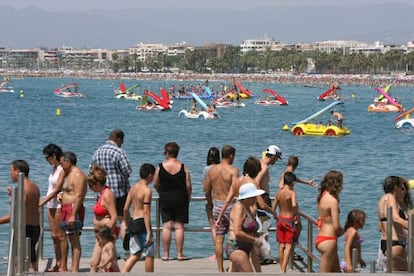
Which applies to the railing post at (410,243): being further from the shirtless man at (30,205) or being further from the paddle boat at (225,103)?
the paddle boat at (225,103)

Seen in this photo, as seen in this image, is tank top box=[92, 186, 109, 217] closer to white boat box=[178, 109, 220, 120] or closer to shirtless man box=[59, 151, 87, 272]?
shirtless man box=[59, 151, 87, 272]

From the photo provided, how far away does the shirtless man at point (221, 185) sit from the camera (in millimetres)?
12062

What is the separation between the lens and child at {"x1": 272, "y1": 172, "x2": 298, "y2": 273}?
12.1 m

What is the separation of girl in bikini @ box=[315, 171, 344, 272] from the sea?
123 inches

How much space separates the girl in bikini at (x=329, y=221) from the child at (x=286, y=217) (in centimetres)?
140

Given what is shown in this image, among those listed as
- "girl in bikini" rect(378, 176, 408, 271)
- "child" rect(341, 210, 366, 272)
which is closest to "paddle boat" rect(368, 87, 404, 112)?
"girl in bikini" rect(378, 176, 408, 271)

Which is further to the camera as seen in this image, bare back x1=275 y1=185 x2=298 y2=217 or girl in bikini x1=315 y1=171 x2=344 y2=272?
bare back x1=275 y1=185 x2=298 y2=217

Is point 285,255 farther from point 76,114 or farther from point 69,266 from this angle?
point 76,114

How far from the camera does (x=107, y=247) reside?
34.8 ft

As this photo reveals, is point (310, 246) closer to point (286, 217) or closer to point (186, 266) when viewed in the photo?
point (286, 217)

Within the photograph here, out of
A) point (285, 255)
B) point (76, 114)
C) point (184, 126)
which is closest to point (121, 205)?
point (285, 255)

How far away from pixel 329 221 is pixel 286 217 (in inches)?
63.7

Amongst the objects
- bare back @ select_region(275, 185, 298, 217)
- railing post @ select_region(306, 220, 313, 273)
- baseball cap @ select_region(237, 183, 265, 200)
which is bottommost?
railing post @ select_region(306, 220, 313, 273)

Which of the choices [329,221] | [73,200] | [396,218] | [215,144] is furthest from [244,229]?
[215,144]
